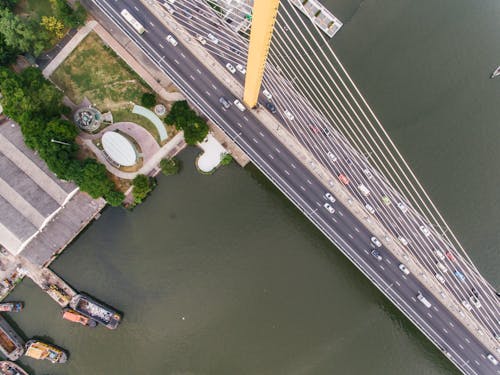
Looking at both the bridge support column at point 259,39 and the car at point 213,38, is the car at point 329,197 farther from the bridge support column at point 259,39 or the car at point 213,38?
the car at point 213,38

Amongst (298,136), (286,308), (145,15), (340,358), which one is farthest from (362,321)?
(145,15)

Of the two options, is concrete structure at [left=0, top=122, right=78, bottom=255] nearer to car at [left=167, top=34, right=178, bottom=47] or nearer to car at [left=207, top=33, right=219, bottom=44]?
car at [left=167, top=34, right=178, bottom=47]

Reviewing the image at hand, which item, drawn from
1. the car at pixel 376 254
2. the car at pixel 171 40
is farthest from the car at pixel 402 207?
the car at pixel 171 40

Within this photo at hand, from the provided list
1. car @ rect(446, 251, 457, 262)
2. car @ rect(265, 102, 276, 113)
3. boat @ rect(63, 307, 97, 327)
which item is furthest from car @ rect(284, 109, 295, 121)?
boat @ rect(63, 307, 97, 327)

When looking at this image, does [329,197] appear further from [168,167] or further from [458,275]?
[168,167]

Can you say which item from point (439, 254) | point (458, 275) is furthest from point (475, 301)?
point (439, 254)
